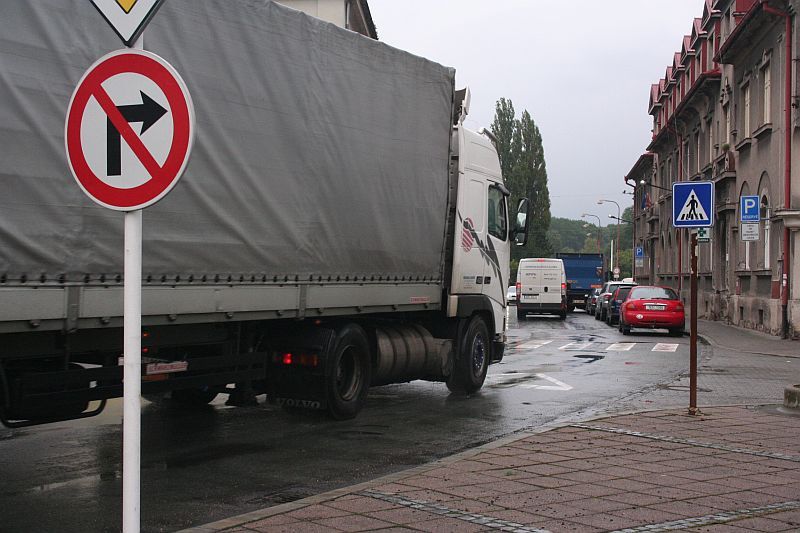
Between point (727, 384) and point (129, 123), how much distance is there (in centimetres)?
1229

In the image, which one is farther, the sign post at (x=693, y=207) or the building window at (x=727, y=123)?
the building window at (x=727, y=123)

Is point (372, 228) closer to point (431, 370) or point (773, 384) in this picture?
point (431, 370)

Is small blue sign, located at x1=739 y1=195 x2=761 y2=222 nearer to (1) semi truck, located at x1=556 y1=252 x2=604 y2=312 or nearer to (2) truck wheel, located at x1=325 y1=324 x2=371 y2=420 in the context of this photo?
(2) truck wheel, located at x1=325 y1=324 x2=371 y2=420

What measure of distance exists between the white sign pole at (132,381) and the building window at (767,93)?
2707 cm

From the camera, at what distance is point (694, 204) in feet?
36.1

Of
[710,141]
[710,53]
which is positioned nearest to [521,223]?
[710,141]

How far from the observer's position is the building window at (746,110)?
103 ft

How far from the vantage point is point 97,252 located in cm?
656

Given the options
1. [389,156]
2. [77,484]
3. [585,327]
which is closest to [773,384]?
[389,156]

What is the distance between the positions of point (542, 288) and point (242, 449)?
1286 inches

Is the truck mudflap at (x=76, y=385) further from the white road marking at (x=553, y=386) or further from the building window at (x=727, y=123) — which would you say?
the building window at (x=727, y=123)

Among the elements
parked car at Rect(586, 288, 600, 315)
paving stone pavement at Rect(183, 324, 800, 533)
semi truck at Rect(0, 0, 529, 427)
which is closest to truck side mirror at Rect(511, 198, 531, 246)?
semi truck at Rect(0, 0, 529, 427)

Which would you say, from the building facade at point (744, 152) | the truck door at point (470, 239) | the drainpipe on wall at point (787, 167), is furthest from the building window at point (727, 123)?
the truck door at point (470, 239)

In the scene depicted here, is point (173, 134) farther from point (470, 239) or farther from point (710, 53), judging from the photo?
point (710, 53)
